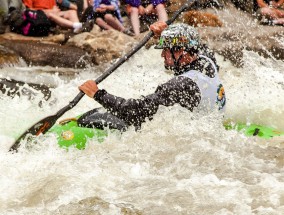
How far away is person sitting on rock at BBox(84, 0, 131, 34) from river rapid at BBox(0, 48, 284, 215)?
15.2ft

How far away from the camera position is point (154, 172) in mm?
4602

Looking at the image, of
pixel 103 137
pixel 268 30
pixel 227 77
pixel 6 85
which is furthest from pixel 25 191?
pixel 268 30

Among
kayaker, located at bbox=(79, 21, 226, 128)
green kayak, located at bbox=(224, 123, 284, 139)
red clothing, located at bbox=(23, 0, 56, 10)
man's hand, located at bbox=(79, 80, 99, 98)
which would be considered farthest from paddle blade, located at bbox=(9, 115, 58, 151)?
red clothing, located at bbox=(23, 0, 56, 10)

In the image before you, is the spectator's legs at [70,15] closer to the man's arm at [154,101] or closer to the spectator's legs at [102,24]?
the spectator's legs at [102,24]

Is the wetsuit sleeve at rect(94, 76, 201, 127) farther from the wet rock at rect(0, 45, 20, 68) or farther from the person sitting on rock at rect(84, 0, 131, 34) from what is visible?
the person sitting on rock at rect(84, 0, 131, 34)

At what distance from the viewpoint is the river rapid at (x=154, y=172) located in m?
4.02

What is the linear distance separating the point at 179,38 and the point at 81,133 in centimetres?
120

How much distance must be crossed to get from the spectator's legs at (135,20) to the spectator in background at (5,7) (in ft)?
6.81

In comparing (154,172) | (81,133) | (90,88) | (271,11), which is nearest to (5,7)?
(271,11)

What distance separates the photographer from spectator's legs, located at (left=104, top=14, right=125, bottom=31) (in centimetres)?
1052

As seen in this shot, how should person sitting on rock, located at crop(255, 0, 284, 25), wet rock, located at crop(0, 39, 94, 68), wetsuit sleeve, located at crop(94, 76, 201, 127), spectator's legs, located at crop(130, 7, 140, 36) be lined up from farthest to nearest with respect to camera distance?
person sitting on rock, located at crop(255, 0, 284, 25), spectator's legs, located at crop(130, 7, 140, 36), wet rock, located at crop(0, 39, 94, 68), wetsuit sleeve, located at crop(94, 76, 201, 127)

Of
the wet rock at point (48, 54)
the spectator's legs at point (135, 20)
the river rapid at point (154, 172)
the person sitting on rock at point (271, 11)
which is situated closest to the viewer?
the river rapid at point (154, 172)

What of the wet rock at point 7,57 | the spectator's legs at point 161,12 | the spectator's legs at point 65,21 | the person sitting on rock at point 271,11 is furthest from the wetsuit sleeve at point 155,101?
the person sitting on rock at point 271,11

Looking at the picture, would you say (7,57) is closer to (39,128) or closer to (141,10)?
(141,10)
